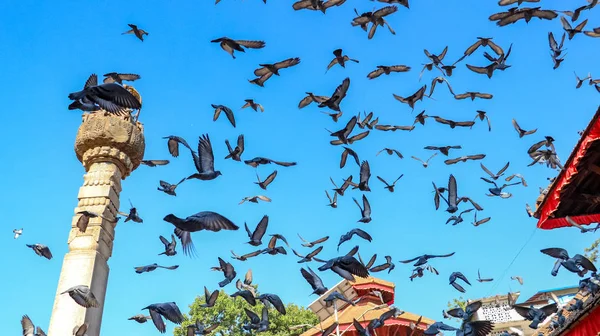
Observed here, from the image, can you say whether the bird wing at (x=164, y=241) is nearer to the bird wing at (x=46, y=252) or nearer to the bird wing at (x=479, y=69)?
the bird wing at (x=46, y=252)

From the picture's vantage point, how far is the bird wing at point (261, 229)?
6625mm

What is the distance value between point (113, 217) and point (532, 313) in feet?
27.8

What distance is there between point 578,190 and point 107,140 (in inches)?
373

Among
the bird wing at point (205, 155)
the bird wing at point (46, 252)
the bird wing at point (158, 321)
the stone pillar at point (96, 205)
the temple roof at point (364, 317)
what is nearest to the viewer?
the bird wing at point (205, 155)

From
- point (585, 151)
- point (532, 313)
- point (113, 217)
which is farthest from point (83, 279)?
point (585, 151)

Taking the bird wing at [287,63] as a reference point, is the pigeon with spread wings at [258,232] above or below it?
below

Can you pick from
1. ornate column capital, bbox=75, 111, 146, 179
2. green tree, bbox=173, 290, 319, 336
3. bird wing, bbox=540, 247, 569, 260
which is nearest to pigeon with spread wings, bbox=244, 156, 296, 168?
bird wing, bbox=540, 247, 569, 260

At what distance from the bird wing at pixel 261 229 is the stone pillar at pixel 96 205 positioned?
5.05 meters

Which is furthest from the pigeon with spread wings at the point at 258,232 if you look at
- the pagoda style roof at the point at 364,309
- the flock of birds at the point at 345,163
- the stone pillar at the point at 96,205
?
the pagoda style roof at the point at 364,309

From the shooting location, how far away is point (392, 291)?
17062 millimetres

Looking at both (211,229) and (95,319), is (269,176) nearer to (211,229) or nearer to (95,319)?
(211,229)

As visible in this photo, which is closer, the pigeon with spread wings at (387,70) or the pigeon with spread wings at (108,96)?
the pigeon with spread wings at (108,96)

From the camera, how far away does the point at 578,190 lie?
7.29 meters

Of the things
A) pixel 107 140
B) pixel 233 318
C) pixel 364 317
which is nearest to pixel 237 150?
pixel 107 140
